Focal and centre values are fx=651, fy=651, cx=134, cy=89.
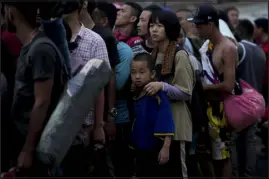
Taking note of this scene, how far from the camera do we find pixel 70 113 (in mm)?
3732

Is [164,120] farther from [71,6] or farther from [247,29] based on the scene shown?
[247,29]

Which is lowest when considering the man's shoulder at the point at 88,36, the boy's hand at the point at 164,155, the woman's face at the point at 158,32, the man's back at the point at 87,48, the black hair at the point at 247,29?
the boy's hand at the point at 164,155

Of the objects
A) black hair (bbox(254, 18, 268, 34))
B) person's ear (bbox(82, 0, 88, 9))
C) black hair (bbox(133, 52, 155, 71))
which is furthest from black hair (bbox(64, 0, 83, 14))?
black hair (bbox(254, 18, 268, 34))

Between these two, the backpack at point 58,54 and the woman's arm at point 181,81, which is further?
the woman's arm at point 181,81

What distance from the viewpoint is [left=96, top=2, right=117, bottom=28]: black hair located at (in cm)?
603

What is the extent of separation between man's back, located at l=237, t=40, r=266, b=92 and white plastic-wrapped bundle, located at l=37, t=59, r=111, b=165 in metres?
3.36

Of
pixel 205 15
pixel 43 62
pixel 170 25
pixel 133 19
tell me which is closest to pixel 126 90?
pixel 170 25

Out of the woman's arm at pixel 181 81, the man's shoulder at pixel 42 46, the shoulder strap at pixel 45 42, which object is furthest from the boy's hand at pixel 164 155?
the man's shoulder at pixel 42 46

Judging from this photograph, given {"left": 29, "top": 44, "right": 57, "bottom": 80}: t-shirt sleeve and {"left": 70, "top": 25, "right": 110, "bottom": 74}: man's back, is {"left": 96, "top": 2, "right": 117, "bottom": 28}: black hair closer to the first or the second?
{"left": 70, "top": 25, "right": 110, "bottom": 74}: man's back

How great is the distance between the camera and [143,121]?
5.21 meters

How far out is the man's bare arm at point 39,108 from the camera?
147 inches

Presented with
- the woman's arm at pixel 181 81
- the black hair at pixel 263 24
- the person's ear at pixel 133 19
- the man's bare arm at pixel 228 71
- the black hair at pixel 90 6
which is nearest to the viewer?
the woman's arm at pixel 181 81

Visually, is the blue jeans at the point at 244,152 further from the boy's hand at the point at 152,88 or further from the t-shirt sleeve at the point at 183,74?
the boy's hand at the point at 152,88

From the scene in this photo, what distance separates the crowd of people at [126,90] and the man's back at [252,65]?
0.02 meters
